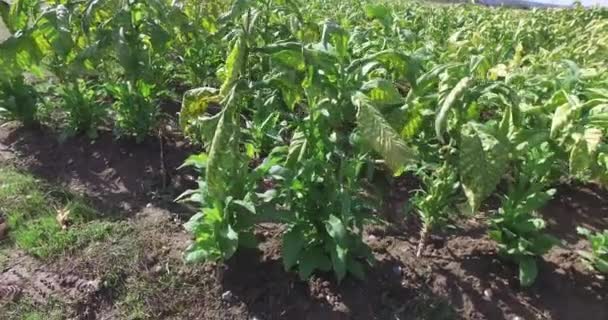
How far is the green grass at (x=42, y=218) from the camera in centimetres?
329

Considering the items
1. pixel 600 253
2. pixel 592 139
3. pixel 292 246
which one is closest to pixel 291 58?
pixel 292 246

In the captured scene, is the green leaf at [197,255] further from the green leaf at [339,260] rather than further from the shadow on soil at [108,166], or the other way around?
the shadow on soil at [108,166]

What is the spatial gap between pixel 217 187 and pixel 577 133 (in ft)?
5.41

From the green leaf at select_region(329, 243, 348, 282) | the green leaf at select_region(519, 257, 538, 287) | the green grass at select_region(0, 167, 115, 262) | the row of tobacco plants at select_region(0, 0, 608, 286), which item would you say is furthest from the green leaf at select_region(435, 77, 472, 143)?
the green grass at select_region(0, 167, 115, 262)

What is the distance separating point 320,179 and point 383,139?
65 cm

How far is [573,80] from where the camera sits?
9.32 feet

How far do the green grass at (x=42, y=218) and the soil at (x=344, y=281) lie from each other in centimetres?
10

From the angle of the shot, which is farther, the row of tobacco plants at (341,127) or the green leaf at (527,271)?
the green leaf at (527,271)

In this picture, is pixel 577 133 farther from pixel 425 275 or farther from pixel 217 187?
pixel 217 187

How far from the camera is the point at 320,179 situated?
8.70 ft

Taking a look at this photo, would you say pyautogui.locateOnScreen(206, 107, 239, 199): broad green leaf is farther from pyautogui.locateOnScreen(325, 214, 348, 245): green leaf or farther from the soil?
the soil

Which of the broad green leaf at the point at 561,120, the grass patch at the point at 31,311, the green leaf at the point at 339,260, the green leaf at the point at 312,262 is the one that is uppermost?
the broad green leaf at the point at 561,120

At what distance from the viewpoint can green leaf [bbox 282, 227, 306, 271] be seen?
2.64 m

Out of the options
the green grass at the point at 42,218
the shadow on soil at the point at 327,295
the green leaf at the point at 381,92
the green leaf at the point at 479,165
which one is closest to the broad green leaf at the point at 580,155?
the green leaf at the point at 479,165
